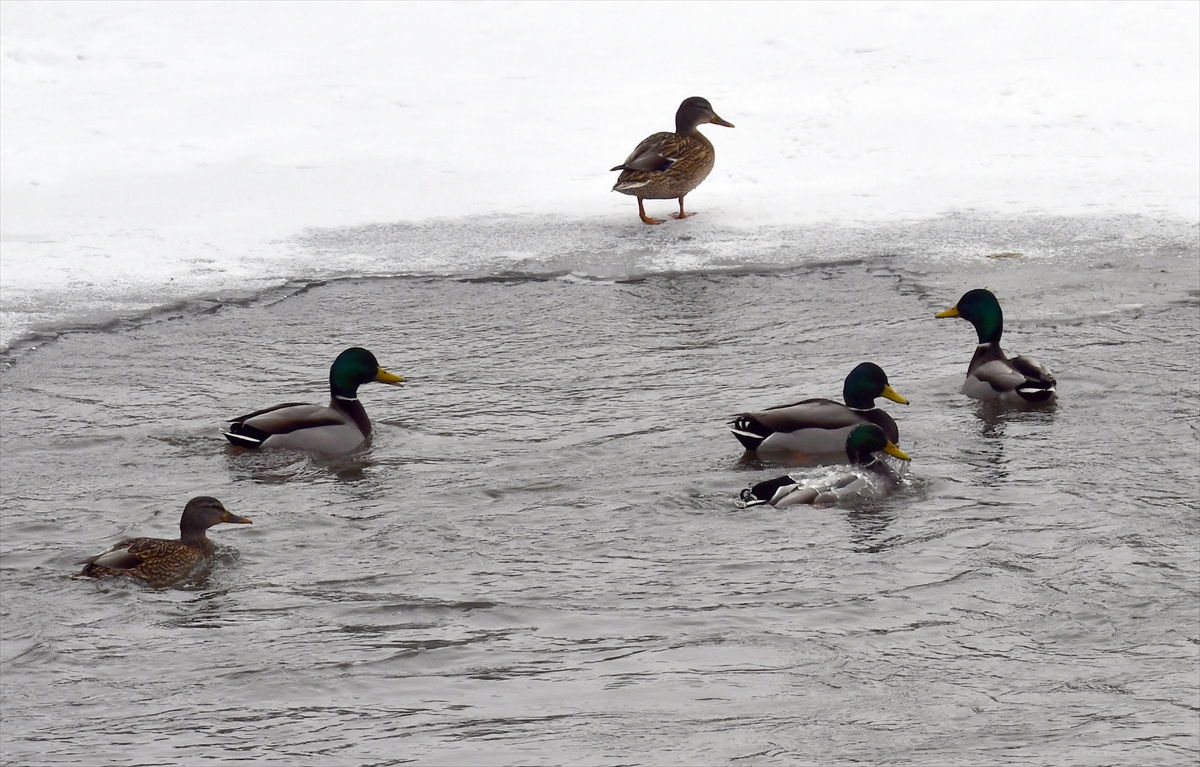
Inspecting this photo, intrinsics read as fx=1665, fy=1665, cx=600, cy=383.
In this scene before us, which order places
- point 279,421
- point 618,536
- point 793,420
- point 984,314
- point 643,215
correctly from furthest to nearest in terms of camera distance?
point 643,215
point 984,314
point 279,421
point 793,420
point 618,536

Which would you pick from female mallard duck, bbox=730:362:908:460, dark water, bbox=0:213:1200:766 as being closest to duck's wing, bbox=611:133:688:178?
dark water, bbox=0:213:1200:766

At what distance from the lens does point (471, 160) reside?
14641mm

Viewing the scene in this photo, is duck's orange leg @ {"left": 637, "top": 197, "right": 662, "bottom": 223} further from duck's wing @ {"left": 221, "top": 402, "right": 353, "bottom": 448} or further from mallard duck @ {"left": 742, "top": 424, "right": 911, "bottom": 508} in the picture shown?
mallard duck @ {"left": 742, "top": 424, "right": 911, "bottom": 508}

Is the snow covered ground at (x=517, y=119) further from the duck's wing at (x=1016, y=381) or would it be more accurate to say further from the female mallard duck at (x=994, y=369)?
the duck's wing at (x=1016, y=381)

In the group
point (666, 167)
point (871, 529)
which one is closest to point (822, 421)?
point (871, 529)

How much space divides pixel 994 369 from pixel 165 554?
15.7 feet

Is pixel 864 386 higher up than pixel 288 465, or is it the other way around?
pixel 864 386

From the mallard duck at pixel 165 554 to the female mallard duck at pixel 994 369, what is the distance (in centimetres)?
442

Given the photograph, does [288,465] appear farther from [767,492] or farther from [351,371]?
[767,492]

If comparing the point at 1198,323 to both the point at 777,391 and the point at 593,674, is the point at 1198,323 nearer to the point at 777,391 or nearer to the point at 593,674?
the point at 777,391

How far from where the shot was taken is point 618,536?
25.2ft

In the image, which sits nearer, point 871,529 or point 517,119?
point 871,529

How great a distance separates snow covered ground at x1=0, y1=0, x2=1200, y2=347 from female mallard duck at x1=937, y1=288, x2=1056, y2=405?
9.79 ft

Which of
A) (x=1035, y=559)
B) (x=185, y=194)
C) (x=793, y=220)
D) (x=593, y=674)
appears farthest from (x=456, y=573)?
(x=185, y=194)
